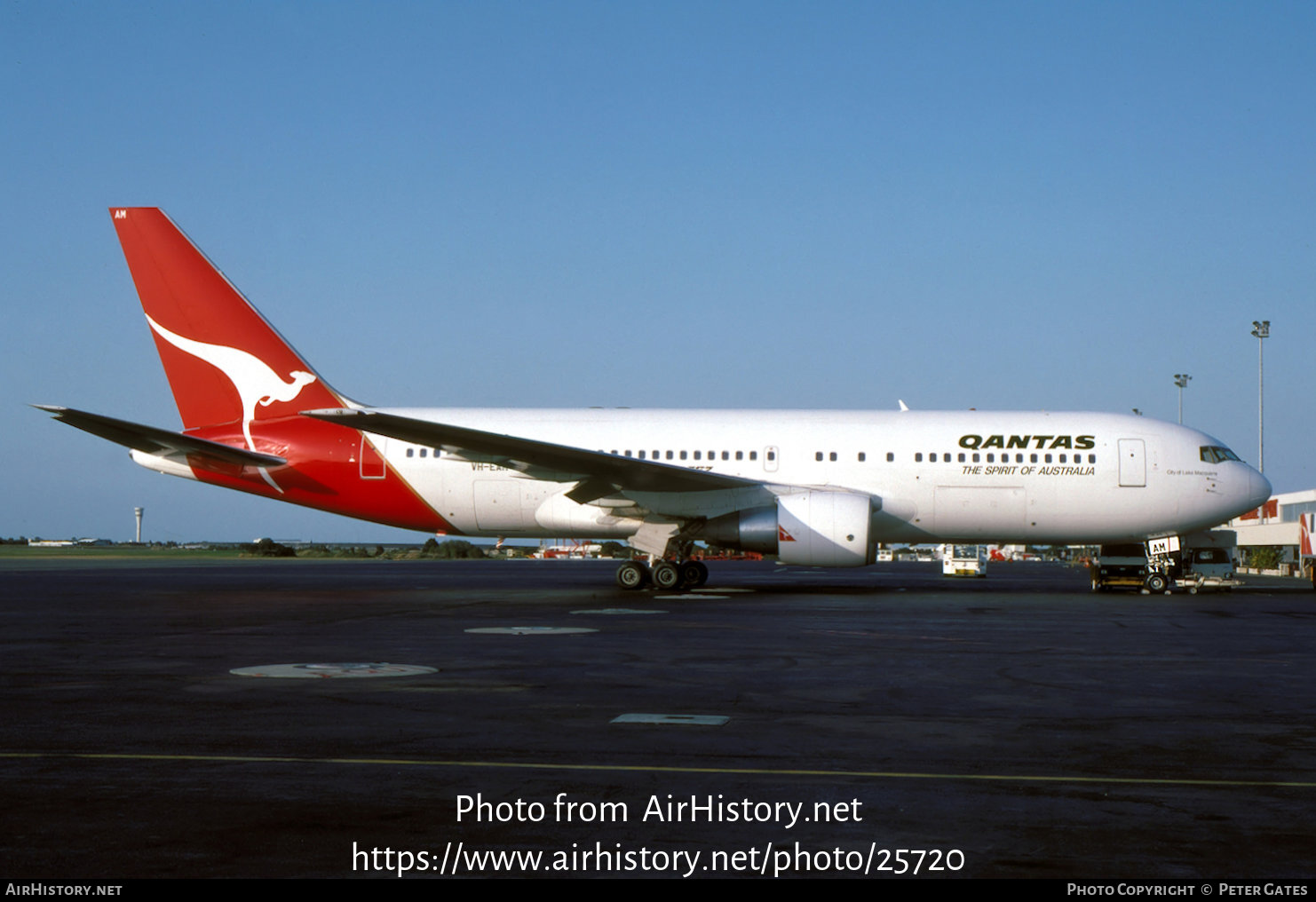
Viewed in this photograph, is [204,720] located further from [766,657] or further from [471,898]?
[766,657]

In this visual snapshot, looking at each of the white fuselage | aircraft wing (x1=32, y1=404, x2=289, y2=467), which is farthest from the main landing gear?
aircraft wing (x1=32, y1=404, x2=289, y2=467)

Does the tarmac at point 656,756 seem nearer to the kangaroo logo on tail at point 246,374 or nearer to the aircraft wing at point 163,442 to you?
the aircraft wing at point 163,442

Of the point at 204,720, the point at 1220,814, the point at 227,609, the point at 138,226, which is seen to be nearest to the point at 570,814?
the point at 1220,814

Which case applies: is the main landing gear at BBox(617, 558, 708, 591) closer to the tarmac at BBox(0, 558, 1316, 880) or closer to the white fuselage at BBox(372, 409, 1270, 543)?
the white fuselage at BBox(372, 409, 1270, 543)

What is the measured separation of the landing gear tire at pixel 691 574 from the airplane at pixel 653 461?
51 mm

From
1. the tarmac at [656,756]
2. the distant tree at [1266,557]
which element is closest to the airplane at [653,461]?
the tarmac at [656,756]

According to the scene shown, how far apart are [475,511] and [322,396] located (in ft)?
15.3

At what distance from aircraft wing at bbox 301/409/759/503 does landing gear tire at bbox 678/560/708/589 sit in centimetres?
200

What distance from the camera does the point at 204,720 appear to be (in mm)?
7434

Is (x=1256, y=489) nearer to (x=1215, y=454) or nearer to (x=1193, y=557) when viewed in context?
(x=1215, y=454)

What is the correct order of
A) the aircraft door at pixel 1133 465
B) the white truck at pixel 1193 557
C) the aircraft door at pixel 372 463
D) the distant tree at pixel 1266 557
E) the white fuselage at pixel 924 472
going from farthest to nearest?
1. the distant tree at pixel 1266 557
2. the white truck at pixel 1193 557
3. the aircraft door at pixel 372 463
4. the aircraft door at pixel 1133 465
5. the white fuselage at pixel 924 472

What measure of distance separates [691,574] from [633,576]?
51.8 inches

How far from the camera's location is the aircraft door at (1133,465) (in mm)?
25703

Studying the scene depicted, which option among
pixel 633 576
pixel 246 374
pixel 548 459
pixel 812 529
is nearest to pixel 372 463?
pixel 246 374
